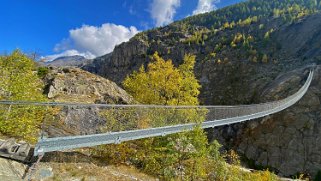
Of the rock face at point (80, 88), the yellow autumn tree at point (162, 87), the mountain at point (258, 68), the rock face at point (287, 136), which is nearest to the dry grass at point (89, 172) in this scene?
the rock face at point (80, 88)

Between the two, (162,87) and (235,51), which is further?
(235,51)

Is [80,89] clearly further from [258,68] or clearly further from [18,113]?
[258,68]

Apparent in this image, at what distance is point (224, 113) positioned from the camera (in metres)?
21.8

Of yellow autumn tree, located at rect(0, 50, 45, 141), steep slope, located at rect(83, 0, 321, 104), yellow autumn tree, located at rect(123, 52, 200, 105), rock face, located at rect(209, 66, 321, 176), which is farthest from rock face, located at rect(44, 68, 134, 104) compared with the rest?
steep slope, located at rect(83, 0, 321, 104)

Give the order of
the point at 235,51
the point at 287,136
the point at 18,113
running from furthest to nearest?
the point at 235,51 → the point at 287,136 → the point at 18,113

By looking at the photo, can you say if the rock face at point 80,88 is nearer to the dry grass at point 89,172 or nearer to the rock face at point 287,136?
the dry grass at point 89,172

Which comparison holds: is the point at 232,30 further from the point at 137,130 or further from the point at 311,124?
the point at 137,130

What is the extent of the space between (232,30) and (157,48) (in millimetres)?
26775

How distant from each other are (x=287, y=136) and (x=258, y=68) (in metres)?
27.0

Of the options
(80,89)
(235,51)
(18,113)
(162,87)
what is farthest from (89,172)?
(235,51)

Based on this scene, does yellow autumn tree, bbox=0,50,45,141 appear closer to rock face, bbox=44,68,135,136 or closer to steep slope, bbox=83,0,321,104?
rock face, bbox=44,68,135,136

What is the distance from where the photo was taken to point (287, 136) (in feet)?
133

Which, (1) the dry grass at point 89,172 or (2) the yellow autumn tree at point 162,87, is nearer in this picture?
(1) the dry grass at point 89,172

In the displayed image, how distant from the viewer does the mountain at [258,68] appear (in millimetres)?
39750
